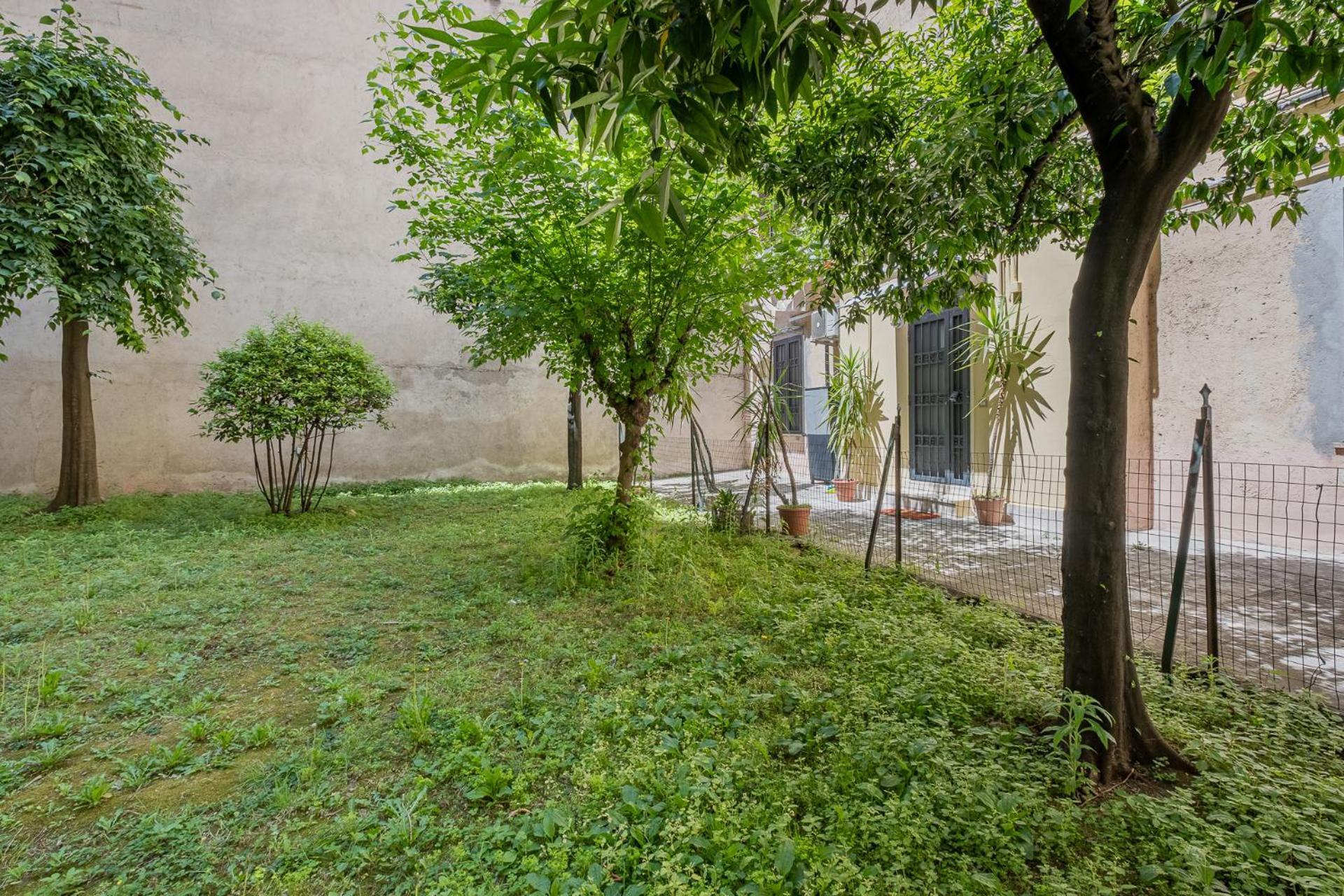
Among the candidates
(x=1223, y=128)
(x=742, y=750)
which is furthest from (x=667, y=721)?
(x=1223, y=128)

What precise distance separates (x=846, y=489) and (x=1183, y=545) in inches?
223

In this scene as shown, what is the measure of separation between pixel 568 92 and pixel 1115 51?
70.4 inches

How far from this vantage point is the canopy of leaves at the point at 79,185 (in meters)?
4.70

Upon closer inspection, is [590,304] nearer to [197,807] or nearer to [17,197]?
[197,807]

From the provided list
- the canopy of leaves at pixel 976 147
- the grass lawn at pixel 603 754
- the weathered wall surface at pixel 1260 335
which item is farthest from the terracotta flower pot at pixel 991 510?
the canopy of leaves at pixel 976 147

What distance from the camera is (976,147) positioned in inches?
89.1

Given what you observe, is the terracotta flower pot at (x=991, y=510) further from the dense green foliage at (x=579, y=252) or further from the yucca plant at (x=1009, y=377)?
the dense green foliage at (x=579, y=252)

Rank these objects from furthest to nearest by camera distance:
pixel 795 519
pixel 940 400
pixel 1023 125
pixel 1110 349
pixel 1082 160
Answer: pixel 940 400 → pixel 795 519 → pixel 1082 160 → pixel 1023 125 → pixel 1110 349

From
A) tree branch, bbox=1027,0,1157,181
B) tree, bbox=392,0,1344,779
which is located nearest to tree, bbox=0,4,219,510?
tree, bbox=392,0,1344,779

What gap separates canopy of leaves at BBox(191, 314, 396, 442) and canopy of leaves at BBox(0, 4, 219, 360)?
36.8 inches

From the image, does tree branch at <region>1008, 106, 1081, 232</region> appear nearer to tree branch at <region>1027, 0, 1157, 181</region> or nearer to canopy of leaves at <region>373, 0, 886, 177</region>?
tree branch at <region>1027, 0, 1157, 181</region>

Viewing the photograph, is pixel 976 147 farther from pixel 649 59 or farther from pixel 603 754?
pixel 603 754

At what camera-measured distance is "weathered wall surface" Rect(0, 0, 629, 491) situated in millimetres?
7906

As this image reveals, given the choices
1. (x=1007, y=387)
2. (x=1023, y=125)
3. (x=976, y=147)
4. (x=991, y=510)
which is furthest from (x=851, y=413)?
(x=1023, y=125)
